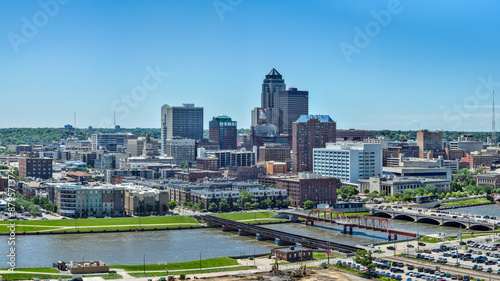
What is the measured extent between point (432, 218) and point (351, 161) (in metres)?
41.7

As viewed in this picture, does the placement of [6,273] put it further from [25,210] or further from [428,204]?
[428,204]

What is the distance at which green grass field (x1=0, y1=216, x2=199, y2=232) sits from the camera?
7662cm

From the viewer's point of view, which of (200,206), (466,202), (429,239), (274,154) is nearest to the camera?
(429,239)

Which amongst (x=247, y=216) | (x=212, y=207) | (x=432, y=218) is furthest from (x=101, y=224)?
(x=432, y=218)

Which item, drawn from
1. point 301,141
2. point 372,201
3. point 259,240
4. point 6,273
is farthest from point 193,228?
point 301,141

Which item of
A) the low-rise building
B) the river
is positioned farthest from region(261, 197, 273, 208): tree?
the low-rise building

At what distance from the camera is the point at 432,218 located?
8612cm

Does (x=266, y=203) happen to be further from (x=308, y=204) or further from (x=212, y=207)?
(x=212, y=207)

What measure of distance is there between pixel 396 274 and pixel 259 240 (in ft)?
82.2

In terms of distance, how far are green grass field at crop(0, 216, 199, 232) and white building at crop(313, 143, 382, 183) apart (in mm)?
49930

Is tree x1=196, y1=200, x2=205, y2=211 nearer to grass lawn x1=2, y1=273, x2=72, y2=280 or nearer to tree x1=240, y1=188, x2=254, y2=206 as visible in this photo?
tree x1=240, y1=188, x2=254, y2=206

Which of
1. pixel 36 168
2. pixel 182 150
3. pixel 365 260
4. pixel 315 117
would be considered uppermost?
pixel 315 117

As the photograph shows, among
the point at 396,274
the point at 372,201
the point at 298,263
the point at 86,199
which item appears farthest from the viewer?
the point at 372,201

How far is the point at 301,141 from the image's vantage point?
5615 inches
